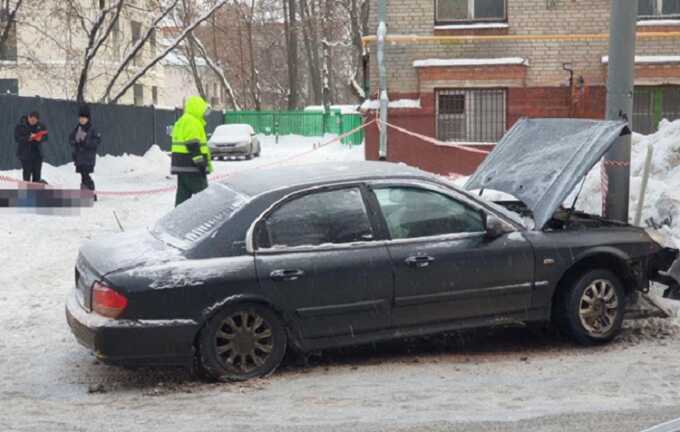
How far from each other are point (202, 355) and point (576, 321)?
279cm

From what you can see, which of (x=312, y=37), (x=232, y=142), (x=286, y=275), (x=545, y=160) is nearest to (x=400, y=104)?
(x=545, y=160)

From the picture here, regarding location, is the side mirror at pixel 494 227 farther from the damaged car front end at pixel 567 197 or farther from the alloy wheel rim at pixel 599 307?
the alloy wheel rim at pixel 599 307

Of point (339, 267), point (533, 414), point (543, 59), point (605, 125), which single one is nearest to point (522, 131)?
point (605, 125)

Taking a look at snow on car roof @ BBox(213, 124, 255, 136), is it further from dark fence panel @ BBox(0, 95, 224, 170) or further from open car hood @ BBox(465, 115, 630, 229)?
open car hood @ BBox(465, 115, 630, 229)

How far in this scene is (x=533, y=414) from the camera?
542cm

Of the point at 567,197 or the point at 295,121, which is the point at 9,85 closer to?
the point at 295,121

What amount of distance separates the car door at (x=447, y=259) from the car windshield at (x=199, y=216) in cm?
106

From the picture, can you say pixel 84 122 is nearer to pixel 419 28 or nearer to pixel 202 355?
pixel 419 28

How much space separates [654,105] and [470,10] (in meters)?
4.36

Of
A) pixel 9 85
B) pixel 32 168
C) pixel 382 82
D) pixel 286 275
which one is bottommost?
pixel 286 275

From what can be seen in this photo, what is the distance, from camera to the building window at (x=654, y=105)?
63.9ft

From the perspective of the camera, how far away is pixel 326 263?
631cm

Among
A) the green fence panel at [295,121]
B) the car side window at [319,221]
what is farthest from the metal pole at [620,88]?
the green fence panel at [295,121]

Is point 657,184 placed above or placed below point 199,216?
below
